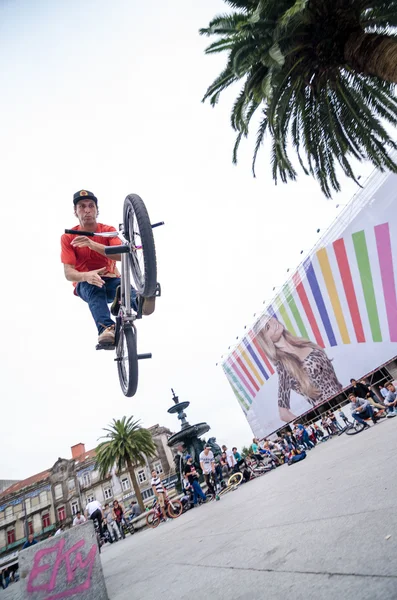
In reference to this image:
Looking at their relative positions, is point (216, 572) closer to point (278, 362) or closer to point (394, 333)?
point (394, 333)

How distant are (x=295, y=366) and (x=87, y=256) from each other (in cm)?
2245

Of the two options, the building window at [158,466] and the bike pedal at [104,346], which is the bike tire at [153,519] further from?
the building window at [158,466]

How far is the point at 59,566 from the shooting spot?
2.86 meters

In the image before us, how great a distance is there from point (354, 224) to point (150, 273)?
17556 mm

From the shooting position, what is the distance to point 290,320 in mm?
23969

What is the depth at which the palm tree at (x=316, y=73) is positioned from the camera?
6.61 metres

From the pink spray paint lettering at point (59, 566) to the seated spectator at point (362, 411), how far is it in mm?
8618

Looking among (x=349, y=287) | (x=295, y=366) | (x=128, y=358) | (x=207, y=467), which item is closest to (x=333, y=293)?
(x=349, y=287)

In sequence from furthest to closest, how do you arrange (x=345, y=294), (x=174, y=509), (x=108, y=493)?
(x=108, y=493), (x=345, y=294), (x=174, y=509)

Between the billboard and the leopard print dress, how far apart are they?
0.07 meters

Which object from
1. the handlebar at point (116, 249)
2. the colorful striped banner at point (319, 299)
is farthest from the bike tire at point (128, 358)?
the colorful striped banner at point (319, 299)

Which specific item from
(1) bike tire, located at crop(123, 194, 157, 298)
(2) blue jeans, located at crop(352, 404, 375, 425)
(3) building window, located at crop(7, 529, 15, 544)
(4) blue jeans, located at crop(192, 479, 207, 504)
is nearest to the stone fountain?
(4) blue jeans, located at crop(192, 479, 207, 504)

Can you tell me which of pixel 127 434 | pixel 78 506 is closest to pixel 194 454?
pixel 127 434

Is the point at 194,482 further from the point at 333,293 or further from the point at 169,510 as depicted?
the point at 333,293
